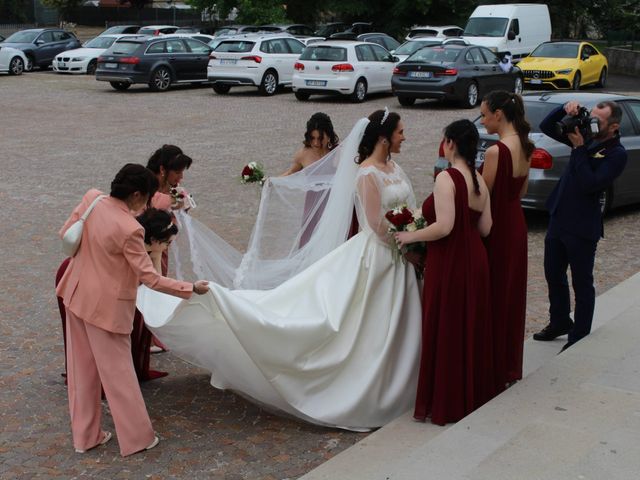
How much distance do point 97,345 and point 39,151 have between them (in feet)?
40.5

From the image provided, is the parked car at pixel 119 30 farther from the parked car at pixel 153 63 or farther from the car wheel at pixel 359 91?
the car wheel at pixel 359 91

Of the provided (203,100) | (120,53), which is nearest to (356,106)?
(203,100)

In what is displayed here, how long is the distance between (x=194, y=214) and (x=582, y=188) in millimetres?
6322

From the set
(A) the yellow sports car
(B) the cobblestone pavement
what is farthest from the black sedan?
(A) the yellow sports car

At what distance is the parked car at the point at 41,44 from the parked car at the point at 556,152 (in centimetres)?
2662

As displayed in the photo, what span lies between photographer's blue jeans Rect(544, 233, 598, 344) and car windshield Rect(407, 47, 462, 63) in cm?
1749

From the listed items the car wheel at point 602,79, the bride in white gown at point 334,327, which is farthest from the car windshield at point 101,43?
the bride in white gown at point 334,327

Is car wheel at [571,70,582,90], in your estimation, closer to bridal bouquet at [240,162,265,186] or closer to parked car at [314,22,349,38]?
parked car at [314,22,349,38]

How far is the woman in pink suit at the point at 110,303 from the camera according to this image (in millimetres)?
5402

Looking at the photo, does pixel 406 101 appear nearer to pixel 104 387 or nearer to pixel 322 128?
pixel 322 128

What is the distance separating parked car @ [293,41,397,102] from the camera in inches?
979

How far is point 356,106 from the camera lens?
24.6m

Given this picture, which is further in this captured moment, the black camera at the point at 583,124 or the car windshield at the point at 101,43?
the car windshield at the point at 101,43

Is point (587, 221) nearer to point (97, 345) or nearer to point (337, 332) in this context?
point (337, 332)
